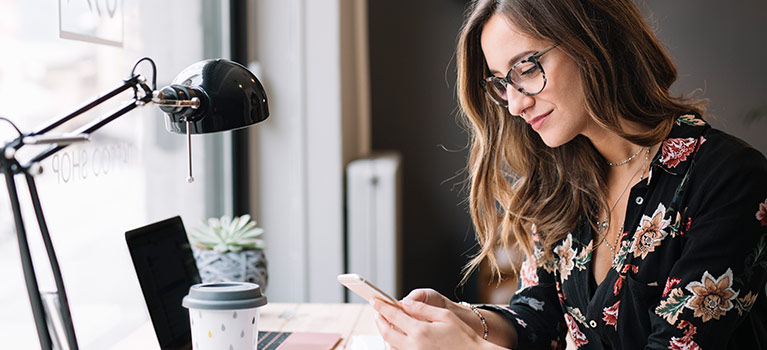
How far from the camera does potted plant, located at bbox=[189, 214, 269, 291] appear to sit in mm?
1650

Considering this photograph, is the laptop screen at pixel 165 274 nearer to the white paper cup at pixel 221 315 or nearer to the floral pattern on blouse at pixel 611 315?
the white paper cup at pixel 221 315

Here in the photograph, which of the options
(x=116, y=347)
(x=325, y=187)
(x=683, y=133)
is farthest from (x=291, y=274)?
(x=683, y=133)

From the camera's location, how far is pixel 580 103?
4.25ft

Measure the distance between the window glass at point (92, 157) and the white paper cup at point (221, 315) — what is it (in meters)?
0.31

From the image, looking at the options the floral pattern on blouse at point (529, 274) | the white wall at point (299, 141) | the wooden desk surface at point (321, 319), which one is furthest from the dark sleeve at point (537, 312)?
the white wall at point (299, 141)

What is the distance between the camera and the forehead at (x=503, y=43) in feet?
4.20

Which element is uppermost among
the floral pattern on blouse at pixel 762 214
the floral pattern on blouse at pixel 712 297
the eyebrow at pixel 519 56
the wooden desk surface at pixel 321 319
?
the eyebrow at pixel 519 56

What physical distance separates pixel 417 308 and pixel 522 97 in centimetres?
43

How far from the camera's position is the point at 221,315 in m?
1.00

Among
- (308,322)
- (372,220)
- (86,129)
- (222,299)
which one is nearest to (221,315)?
(222,299)

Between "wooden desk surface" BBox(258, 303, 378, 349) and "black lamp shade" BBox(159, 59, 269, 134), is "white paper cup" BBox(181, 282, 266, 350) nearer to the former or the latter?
"black lamp shade" BBox(159, 59, 269, 134)

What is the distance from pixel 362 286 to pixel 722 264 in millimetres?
566

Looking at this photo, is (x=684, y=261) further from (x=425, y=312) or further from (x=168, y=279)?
(x=168, y=279)

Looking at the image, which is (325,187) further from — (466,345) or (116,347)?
(466,345)
